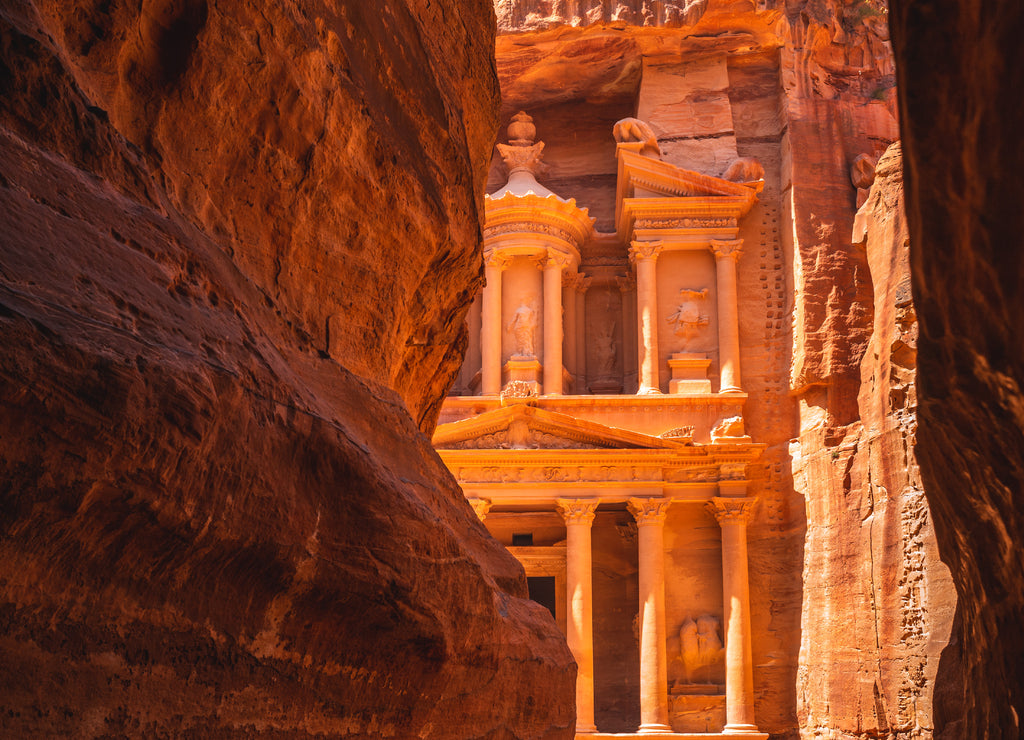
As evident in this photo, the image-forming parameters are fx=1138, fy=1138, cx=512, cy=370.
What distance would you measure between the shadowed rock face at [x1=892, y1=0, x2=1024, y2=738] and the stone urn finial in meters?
25.3

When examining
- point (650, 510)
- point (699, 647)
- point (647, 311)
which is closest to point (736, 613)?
point (699, 647)

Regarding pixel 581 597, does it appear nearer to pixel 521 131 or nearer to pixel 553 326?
pixel 553 326

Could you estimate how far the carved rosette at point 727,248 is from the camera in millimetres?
25484

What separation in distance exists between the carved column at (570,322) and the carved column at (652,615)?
16.7ft

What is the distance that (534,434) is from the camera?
2303 cm

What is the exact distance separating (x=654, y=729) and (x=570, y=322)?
10030mm

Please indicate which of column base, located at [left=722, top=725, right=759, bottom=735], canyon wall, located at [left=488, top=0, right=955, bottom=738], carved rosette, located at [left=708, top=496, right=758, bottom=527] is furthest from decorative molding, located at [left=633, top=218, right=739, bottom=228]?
column base, located at [left=722, top=725, right=759, bottom=735]

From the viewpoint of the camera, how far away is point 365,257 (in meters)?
4.92

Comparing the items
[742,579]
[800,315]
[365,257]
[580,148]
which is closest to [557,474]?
[742,579]

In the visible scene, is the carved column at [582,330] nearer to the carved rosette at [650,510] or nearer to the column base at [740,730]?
the carved rosette at [650,510]

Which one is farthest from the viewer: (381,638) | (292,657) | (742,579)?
(742,579)

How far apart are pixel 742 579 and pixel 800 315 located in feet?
18.5

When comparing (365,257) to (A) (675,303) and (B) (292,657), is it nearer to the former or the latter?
(B) (292,657)

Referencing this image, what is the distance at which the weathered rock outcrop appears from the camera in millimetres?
11250
